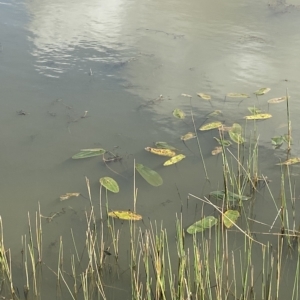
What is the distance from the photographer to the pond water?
230 centimetres

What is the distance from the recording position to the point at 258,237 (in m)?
2.01

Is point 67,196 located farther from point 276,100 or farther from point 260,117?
point 276,100

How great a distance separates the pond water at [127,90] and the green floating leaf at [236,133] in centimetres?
12

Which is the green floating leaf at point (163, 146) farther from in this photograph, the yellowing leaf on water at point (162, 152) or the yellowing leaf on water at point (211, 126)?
the yellowing leaf on water at point (211, 126)

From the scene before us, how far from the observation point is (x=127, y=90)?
318 cm

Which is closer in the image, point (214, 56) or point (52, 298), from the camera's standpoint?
point (52, 298)

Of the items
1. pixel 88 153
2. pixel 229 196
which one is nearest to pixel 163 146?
pixel 88 153

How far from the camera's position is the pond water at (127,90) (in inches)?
90.7

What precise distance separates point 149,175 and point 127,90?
980 mm

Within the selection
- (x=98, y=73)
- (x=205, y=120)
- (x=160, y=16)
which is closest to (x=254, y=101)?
(x=205, y=120)

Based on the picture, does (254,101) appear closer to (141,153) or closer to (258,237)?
(141,153)

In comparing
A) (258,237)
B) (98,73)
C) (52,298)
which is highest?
(98,73)

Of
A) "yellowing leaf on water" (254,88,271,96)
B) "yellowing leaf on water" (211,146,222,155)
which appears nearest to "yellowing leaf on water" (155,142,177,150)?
"yellowing leaf on water" (211,146,222,155)

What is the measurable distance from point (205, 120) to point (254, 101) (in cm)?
39
